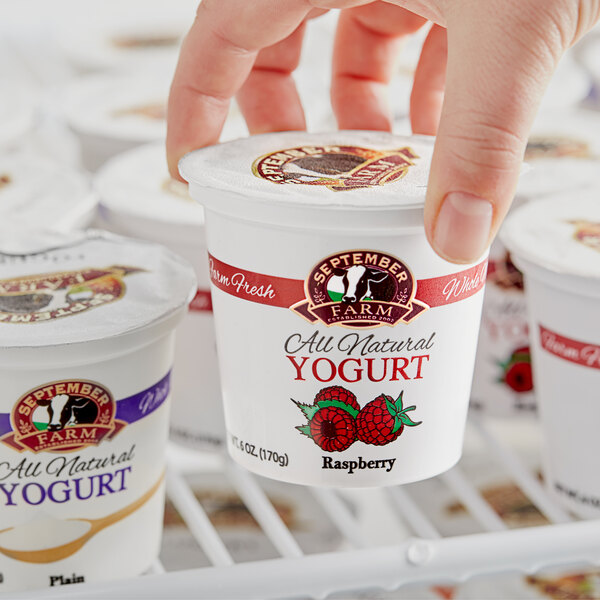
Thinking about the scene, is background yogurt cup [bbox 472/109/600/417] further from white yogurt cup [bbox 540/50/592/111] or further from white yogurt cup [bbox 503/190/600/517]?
white yogurt cup [bbox 540/50/592/111]

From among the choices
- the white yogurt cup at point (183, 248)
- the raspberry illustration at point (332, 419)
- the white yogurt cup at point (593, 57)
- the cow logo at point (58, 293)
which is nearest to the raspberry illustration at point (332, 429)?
the raspberry illustration at point (332, 419)

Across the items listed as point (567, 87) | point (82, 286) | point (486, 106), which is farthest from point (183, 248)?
point (567, 87)

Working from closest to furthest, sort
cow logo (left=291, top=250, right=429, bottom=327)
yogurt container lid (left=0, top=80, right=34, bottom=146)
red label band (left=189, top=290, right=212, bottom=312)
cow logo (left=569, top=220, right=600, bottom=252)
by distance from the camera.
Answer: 1. cow logo (left=291, top=250, right=429, bottom=327)
2. cow logo (left=569, top=220, right=600, bottom=252)
3. red label band (left=189, top=290, right=212, bottom=312)
4. yogurt container lid (left=0, top=80, right=34, bottom=146)

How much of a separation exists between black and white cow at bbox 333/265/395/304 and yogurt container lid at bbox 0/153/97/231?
19.9 inches

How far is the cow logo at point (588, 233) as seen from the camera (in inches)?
36.5

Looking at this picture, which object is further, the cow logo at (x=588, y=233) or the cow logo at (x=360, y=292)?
the cow logo at (x=588, y=233)

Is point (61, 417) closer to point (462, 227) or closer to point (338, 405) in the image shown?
point (338, 405)

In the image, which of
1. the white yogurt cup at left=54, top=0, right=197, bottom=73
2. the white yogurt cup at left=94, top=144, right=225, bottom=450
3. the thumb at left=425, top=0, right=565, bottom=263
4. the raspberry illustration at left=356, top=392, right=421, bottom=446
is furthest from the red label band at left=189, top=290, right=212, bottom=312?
the white yogurt cup at left=54, top=0, right=197, bottom=73

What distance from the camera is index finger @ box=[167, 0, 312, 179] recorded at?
774 millimetres

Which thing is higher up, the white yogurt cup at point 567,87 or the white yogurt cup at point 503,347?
the white yogurt cup at point 567,87

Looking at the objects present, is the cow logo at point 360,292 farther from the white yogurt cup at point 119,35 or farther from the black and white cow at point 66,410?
the white yogurt cup at point 119,35

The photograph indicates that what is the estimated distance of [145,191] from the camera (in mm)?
1140

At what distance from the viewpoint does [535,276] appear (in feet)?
2.99

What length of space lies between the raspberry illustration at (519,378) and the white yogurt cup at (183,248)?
13.7 inches
